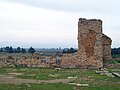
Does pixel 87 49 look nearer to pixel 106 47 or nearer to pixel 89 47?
pixel 89 47

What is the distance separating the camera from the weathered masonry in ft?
101

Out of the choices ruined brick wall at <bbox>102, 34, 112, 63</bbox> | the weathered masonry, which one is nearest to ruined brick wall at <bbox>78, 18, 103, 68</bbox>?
the weathered masonry

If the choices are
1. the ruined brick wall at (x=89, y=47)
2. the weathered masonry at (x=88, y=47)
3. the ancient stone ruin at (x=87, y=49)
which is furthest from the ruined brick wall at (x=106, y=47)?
the ruined brick wall at (x=89, y=47)

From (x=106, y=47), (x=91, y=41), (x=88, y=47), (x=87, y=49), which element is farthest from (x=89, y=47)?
(x=106, y=47)

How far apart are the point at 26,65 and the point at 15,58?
124 centimetres

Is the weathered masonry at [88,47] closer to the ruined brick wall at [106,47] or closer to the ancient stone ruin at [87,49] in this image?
the ancient stone ruin at [87,49]

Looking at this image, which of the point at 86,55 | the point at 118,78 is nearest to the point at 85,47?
the point at 86,55

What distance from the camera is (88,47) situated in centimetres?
3091

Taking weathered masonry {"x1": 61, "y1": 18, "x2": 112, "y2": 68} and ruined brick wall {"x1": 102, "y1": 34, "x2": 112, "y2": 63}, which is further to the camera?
ruined brick wall {"x1": 102, "y1": 34, "x2": 112, "y2": 63}

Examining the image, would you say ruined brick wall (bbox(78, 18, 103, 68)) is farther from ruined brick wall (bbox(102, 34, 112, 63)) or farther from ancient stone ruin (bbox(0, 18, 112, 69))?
ruined brick wall (bbox(102, 34, 112, 63))

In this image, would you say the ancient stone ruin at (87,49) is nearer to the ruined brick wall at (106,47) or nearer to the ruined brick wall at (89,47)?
the ruined brick wall at (89,47)

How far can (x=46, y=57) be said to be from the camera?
104 ft

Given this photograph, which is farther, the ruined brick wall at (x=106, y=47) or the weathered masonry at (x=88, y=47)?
the ruined brick wall at (x=106, y=47)

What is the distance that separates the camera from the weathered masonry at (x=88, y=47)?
101 ft
